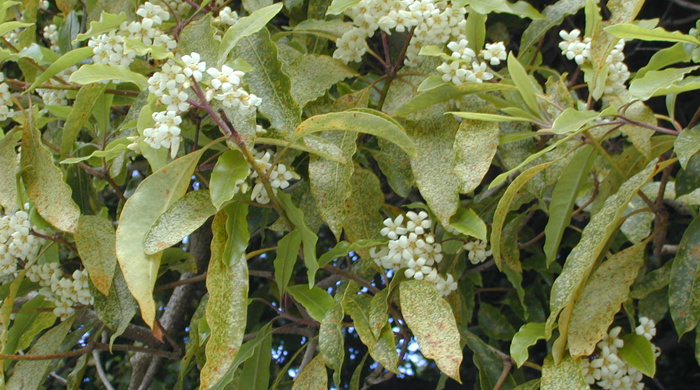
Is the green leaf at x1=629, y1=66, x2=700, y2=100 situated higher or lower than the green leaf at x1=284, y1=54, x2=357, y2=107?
higher

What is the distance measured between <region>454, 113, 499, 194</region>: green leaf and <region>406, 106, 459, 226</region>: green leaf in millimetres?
27

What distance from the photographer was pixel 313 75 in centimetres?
128

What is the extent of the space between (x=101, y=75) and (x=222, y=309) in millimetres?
382

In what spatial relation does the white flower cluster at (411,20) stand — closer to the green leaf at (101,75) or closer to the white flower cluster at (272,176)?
the white flower cluster at (272,176)

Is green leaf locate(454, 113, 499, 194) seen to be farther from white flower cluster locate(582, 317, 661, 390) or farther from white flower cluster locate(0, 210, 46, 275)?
white flower cluster locate(0, 210, 46, 275)

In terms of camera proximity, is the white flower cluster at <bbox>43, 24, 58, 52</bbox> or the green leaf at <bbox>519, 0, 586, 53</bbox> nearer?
the green leaf at <bbox>519, 0, 586, 53</bbox>

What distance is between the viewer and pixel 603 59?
44.9 inches

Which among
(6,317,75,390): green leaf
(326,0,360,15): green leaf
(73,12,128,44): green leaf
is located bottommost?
(6,317,75,390): green leaf

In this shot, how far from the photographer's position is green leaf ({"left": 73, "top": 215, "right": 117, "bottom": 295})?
1.16 meters

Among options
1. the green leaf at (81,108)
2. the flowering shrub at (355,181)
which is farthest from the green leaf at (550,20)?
the green leaf at (81,108)

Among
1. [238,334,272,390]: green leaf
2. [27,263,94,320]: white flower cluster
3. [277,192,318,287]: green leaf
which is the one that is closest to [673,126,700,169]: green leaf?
[277,192,318,287]: green leaf

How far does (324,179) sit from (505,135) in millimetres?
314

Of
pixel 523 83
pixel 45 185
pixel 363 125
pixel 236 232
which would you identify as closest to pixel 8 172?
pixel 45 185

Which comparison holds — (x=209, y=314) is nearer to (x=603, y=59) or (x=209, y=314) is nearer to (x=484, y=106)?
(x=484, y=106)
